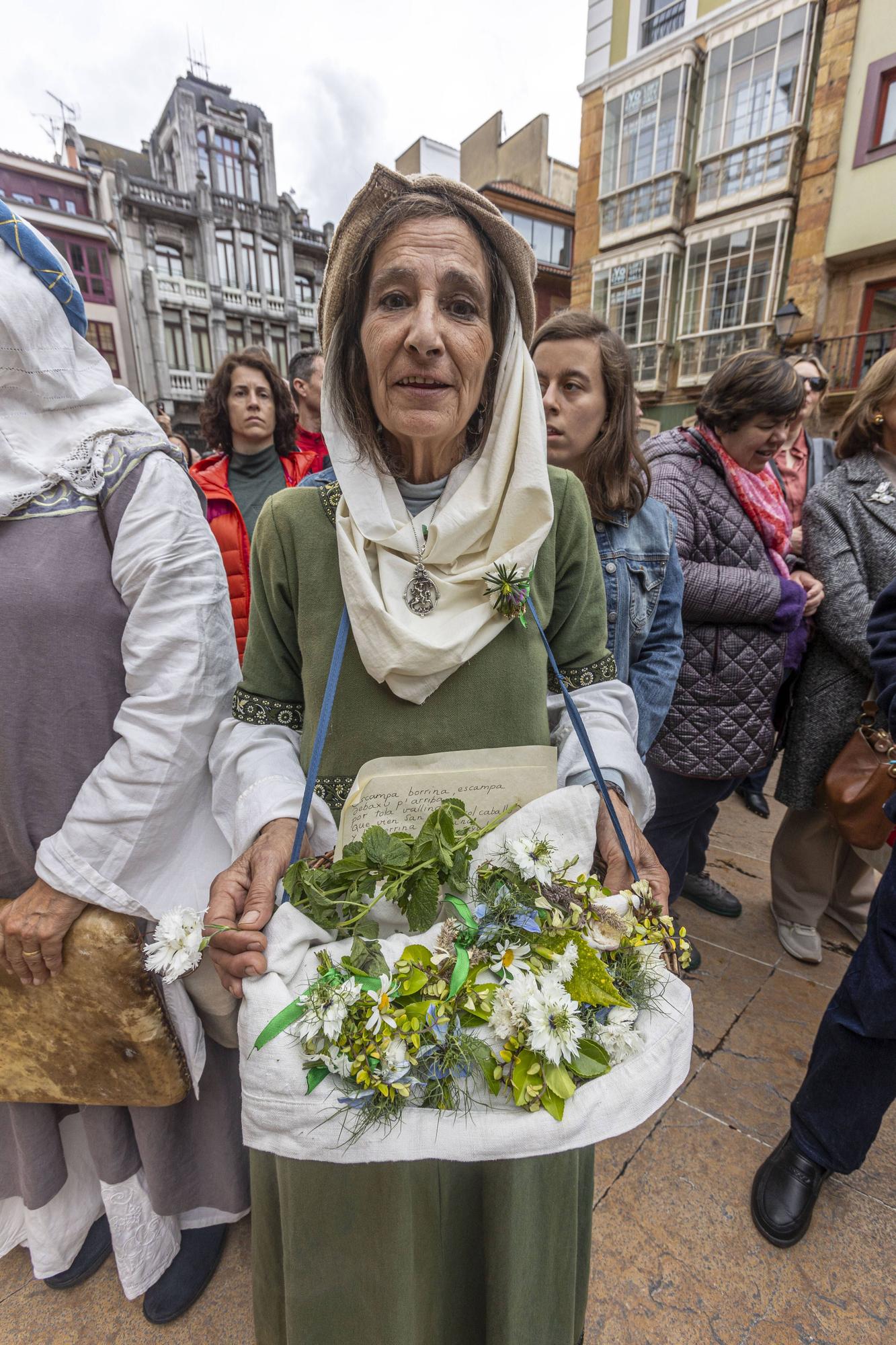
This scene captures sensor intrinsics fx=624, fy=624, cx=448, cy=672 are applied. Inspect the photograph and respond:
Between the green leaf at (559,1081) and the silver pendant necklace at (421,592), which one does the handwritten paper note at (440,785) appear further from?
the green leaf at (559,1081)

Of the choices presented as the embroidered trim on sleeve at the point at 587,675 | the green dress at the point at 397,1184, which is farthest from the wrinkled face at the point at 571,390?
the embroidered trim on sleeve at the point at 587,675

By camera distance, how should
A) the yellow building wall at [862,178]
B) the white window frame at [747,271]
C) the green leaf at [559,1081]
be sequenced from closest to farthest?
the green leaf at [559,1081]
the yellow building wall at [862,178]
the white window frame at [747,271]

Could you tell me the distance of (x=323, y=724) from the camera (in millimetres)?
1104

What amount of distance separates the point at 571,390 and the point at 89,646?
4.84 feet

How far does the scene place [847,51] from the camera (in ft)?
35.2

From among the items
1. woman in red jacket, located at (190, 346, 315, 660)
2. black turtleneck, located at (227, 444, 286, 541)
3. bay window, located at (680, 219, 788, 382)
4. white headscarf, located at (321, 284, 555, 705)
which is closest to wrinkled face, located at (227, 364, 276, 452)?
woman in red jacket, located at (190, 346, 315, 660)

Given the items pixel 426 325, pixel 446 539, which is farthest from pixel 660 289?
pixel 446 539

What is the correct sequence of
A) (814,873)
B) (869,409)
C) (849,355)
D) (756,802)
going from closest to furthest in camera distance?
(869,409) < (814,873) < (756,802) < (849,355)

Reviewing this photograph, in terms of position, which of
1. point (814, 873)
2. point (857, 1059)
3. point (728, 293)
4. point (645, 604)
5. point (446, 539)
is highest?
point (728, 293)

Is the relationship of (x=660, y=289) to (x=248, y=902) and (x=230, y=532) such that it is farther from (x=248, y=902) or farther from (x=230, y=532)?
(x=248, y=902)

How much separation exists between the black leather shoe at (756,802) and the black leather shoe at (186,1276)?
3525mm

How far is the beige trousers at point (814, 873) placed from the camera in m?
2.72

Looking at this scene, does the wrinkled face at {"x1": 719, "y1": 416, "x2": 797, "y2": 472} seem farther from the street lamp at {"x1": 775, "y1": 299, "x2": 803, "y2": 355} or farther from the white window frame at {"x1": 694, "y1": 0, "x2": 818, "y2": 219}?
the white window frame at {"x1": 694, "y1": 0, "x2": 818, "y2": 219}

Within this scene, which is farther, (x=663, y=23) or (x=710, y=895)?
(x=663, y=23)
